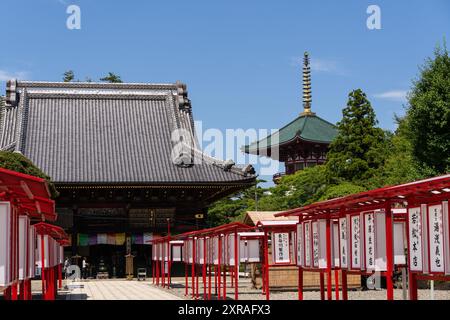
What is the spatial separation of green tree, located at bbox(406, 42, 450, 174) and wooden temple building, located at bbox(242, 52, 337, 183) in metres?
38.6

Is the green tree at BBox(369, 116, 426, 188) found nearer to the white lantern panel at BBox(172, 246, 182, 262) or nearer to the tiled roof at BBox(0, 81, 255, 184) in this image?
the tiled roof at BBox(0, 81, 255, 184)

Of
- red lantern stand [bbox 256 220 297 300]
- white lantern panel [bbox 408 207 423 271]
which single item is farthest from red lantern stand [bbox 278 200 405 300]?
red lantern stand [bbox 256 220 297 300]

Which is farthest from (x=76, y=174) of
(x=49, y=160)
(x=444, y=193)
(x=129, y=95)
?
(x=444, y=193)

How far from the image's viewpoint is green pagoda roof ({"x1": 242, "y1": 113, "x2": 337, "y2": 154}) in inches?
2608

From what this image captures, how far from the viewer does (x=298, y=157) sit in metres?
67.6

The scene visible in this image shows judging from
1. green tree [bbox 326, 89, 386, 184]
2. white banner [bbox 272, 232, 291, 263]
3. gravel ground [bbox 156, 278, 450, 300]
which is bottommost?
gravel ground [bbox 156, 278, 450, 300]

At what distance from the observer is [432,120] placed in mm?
25312

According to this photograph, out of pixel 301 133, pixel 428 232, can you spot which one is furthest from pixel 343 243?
pixel 301 133

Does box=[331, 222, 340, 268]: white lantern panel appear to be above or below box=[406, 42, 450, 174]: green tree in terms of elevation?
below

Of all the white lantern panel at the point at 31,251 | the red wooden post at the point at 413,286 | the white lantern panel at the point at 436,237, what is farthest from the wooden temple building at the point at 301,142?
the white lantern panel at the point at 436,237

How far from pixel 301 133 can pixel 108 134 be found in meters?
27.5

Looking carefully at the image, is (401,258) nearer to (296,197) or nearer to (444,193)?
(444,193)

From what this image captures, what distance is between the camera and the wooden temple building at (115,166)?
39.9 metres
